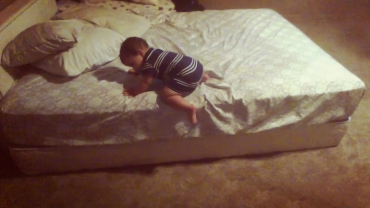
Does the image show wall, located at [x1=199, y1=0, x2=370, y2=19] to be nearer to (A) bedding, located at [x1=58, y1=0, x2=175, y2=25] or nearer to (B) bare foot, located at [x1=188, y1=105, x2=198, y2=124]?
(A) bedding, located at [x1=58, y1=0, x2=175, y2=25]

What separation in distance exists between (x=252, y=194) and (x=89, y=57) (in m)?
1.18

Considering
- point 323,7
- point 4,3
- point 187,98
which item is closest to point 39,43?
point 4,3

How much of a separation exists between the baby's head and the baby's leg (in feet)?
0.71

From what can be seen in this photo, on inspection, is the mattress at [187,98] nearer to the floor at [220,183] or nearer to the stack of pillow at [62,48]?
the stack of pillow at [62,48]

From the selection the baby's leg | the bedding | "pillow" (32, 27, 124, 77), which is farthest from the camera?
the bedding

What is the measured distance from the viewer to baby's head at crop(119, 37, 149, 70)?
5.09ft

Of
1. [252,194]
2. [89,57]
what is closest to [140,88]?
[89,57]

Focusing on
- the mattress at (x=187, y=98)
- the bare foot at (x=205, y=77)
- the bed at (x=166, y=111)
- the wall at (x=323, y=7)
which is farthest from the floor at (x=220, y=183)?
the wall at (x=323, y=7)

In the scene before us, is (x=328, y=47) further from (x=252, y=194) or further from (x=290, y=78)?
(x=252, y=194)

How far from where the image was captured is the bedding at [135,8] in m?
2.51

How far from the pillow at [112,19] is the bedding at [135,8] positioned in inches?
4.8

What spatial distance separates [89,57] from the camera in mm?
1753

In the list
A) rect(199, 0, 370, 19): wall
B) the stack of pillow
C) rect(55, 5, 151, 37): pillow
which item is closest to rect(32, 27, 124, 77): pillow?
the stack of pillow

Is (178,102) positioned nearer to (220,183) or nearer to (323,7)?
(220,183)
